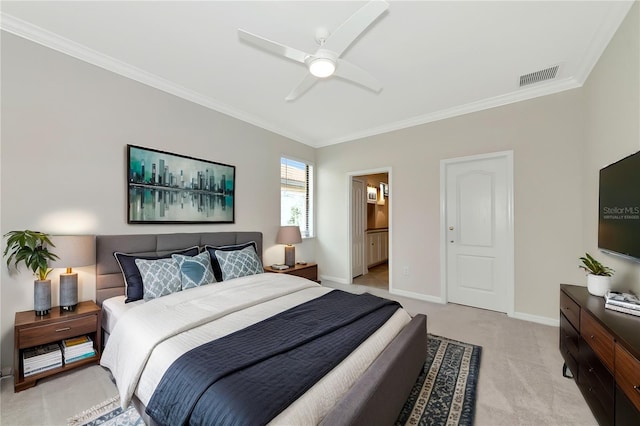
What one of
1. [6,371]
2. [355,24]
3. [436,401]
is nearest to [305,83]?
[355,24]

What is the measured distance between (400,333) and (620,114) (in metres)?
2.40

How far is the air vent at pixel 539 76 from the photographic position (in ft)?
8.96

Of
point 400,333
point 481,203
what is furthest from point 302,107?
point 400,333

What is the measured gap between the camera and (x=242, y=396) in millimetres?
1069

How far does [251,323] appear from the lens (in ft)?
5.87

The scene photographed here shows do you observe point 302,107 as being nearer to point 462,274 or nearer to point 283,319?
point 283,319

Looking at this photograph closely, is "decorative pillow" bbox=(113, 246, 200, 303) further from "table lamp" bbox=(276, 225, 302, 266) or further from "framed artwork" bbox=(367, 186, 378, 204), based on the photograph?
"framed artwork" bbox=(367, 186, 378, 204)

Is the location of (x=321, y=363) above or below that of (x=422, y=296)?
above

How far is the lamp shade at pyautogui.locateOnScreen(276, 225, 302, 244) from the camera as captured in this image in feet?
13.6

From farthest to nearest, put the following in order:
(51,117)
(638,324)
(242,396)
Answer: (51,117), (638,324), (242,396)

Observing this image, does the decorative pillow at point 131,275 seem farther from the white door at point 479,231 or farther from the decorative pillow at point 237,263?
the white door at point 479,231

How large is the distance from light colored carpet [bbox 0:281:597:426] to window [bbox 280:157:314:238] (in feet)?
9.97

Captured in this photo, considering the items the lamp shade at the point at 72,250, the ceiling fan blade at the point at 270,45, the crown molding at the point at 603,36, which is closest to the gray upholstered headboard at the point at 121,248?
the lamp shade at the point at 72,250

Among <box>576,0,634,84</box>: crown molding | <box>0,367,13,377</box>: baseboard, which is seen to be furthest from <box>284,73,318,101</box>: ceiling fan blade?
<box>0,367,13,377</box>: baseboard
